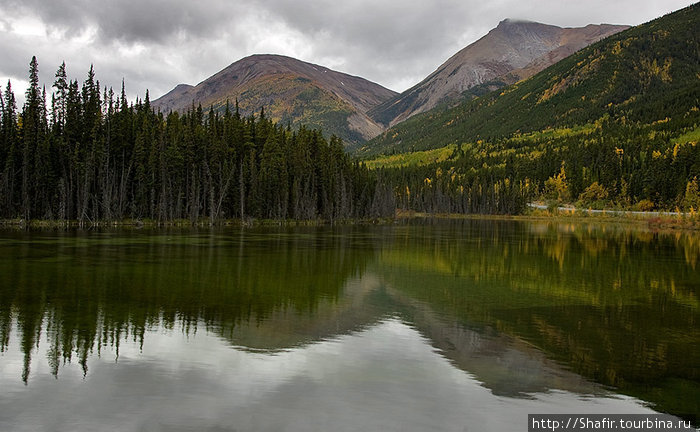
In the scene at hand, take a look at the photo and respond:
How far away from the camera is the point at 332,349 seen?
15.1 m

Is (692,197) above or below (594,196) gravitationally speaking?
A: below

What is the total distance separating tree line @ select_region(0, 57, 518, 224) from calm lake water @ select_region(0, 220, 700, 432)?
53064 millimetres

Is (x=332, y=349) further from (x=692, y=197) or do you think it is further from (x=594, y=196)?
(x=594, y=196)

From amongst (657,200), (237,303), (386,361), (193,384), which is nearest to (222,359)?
(193,384)

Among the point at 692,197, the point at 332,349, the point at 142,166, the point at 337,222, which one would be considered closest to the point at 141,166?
the point at 142,166

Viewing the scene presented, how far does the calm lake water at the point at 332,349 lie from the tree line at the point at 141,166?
5306 cm

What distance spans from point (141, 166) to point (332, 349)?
259 ft

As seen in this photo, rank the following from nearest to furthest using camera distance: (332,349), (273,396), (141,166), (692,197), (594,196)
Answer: (273,396), (332,349), (141,166), (692,197), (594,196)

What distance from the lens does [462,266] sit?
35.5 metres

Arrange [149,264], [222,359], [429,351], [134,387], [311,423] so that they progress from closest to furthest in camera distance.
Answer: [311,423] < [134,387] < [222,359] < [429,351] < [149,264]

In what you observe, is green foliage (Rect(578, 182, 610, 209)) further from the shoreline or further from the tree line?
the tree line

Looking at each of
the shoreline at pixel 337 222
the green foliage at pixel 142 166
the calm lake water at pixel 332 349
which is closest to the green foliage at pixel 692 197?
the shoreline at pixel 337 222

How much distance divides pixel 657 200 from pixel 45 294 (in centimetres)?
16767

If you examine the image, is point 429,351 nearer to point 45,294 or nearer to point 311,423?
point 311,423
